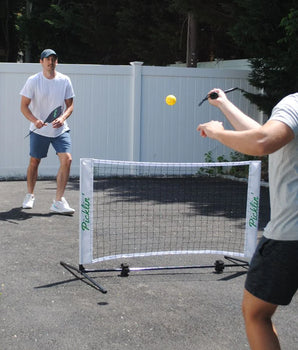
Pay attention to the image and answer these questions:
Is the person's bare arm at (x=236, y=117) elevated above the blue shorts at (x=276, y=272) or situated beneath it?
elevated above

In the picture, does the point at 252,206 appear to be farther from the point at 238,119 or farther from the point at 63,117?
the point at 63,117

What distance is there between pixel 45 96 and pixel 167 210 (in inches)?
96.2

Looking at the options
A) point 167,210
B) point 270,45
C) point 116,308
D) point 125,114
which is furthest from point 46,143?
point 270,45

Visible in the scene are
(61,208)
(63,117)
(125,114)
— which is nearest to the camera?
(63,117)

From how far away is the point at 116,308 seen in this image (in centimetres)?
455

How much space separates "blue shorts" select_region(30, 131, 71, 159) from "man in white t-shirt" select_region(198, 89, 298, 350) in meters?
5.44

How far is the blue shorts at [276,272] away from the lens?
2750 millimetres

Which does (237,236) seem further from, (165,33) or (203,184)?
(165,33)

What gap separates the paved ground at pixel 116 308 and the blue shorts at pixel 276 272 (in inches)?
47.7

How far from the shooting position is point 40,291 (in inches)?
194

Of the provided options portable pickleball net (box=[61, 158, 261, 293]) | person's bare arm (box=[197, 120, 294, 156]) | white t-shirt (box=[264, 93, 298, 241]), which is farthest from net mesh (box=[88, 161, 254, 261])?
person's bare arm (box=[197, 120, 294, 156])

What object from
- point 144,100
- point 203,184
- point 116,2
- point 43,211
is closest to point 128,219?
point 43,211

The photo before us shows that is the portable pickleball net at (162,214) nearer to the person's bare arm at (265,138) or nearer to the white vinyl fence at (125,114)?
the white vinyl fence at (125,114)

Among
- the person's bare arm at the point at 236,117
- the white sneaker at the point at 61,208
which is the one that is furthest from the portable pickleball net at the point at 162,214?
the person's bare arm at the point at 236,117
